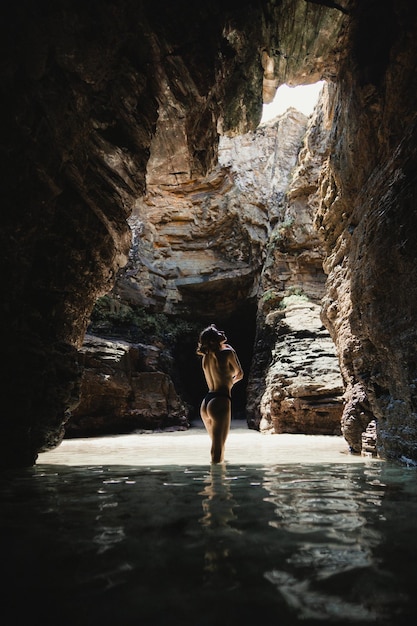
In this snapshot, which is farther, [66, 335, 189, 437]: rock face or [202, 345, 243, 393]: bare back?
[66, 335, 189, 437]: rock face

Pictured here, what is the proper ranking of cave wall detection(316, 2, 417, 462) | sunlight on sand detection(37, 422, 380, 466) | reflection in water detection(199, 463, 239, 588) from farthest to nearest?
sunlight on sand detection(37, 422, 380, 466), cave wall detection(316, 2, 417, 462), reflection in water detection(199, 463, 239, 588)

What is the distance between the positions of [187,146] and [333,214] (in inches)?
124

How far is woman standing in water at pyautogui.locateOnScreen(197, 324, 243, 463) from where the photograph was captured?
469 cm

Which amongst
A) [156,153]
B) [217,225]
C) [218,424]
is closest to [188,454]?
[218,424]

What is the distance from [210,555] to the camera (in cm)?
127

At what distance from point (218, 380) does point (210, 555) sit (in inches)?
144

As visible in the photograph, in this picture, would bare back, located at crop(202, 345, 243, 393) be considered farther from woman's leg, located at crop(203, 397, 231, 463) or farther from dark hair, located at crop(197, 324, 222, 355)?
woman's leg, located at crop(203, 397, 231, 463)

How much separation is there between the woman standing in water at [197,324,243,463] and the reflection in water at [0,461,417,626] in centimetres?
224

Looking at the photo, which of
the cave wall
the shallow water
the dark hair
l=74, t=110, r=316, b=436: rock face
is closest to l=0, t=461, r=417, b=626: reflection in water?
the shallow water

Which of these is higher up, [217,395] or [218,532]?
[217,395]

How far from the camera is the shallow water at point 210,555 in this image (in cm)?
92

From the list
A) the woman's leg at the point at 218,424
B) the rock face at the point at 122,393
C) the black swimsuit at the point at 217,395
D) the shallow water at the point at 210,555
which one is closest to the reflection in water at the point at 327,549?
the shallow water at the point at 210,555

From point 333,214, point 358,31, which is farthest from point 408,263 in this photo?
point 358,31

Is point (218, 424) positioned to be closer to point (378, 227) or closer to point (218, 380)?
point (218, 380)
